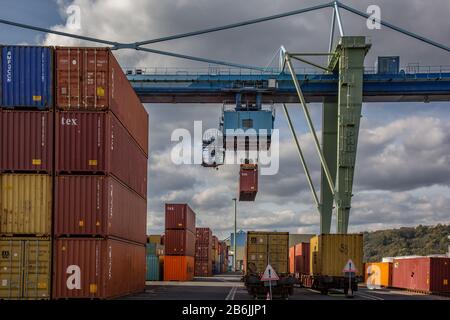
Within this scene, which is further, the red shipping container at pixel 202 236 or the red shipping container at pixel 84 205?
the red shipping container at pixel 202 236

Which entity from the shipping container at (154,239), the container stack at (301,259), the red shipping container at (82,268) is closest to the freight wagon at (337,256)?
the container stack at (301,259)

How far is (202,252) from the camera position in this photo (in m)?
81.8

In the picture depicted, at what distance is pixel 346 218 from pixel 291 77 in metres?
12.2

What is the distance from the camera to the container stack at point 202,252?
7975 centimetres

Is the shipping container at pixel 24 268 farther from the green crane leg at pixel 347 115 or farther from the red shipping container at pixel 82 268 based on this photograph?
the green crane leg at pixel 347 115

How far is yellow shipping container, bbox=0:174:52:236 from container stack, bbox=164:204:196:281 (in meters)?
34.6

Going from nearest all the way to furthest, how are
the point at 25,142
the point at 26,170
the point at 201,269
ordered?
the point at 26,170 → the point at 25,142 → the point at 201,269

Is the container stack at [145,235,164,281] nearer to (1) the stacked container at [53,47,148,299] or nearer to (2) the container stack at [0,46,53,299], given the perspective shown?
(1) the stacked container at [53,47,148,299]

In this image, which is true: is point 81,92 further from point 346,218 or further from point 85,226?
point 346,218

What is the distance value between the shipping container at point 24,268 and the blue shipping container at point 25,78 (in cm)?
534

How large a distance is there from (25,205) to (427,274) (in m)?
27.2

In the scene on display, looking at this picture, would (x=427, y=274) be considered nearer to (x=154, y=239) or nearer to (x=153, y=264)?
(x=153, y=264)

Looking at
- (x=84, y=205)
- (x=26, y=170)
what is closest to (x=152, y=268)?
(x=84, y=205)
